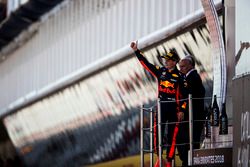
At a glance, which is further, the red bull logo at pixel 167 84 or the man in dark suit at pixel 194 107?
the red bull logo at pixel 167 84

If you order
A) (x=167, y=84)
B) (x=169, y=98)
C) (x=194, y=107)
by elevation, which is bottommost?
(x=194, y=107)

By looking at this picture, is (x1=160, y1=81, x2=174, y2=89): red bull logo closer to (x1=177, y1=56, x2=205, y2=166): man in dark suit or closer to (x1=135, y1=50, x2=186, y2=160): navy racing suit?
(x1=135, y1=50, x2=186, y2=160): navy racing suit

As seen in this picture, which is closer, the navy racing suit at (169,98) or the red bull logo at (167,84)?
the navy racing suit at (169,98)

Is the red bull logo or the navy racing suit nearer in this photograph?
the navy racing suit

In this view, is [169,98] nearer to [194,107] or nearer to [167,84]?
[167,84]

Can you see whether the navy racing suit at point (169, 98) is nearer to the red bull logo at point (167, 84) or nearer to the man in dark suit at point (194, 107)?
the red bull logo at point (167, 84)

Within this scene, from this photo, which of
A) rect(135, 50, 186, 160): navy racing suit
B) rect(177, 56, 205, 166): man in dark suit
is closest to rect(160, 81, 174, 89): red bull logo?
rect(135, 50, 186, 160): navy racing suit

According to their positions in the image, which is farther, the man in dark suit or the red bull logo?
the red bull logo

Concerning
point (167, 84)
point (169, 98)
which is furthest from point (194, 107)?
point (167, 84)

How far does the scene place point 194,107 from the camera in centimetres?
959

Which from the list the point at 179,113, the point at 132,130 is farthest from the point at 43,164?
the point at 179,113

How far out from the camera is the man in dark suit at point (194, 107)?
9328 millimetres

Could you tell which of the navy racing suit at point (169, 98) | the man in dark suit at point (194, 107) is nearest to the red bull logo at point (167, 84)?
the navy racing suit at point (169, 98)

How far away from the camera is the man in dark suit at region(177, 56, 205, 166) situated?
9.33 metres
